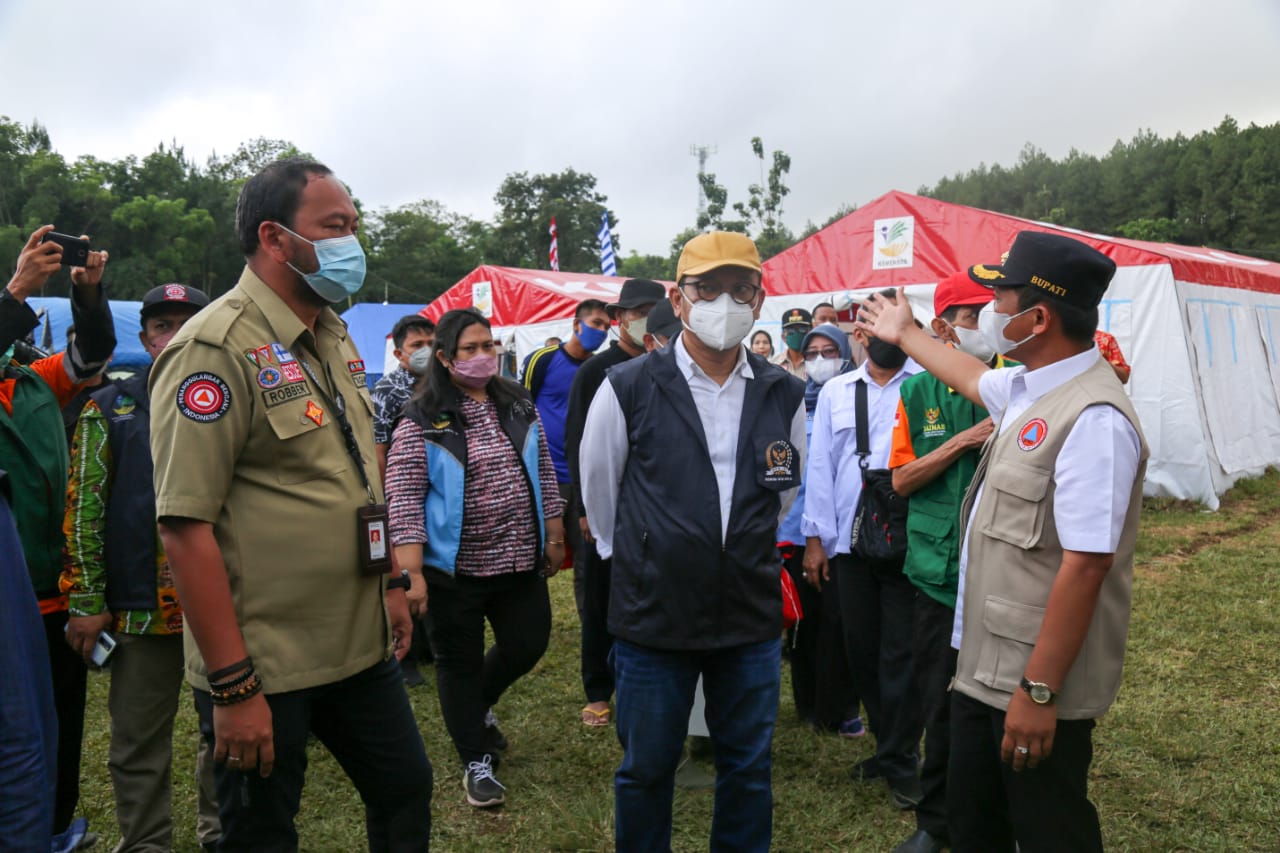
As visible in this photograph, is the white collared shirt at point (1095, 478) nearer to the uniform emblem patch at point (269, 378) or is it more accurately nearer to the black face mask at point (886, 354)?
the black face mask at point (886, 354)

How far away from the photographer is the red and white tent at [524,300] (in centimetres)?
1600

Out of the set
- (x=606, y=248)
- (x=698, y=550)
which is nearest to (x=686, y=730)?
(x=698, y=550)

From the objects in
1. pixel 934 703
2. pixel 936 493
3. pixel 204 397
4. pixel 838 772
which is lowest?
pixel 838 772

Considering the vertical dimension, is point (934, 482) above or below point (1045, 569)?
above

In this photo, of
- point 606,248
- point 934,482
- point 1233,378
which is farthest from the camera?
point 606,248

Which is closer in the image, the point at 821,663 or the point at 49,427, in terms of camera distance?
the point at 49,427

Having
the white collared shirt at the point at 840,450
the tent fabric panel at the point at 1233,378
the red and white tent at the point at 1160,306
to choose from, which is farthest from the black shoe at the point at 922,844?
the tent fabric panel at the point at 1233,378

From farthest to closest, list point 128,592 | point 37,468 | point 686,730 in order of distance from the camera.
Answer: point 128,592 → point 37,468 → point 686,730

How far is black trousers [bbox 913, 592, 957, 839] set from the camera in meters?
3.17

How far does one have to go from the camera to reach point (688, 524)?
99.3 inches

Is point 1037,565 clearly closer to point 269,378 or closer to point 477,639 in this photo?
point 269,378

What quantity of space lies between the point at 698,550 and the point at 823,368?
9.95 ft

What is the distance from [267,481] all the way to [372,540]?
0.29 metres

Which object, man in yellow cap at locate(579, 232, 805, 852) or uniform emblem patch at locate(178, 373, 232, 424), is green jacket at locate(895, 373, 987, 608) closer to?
man in yellow cap at locate(579, 232, 805, 852)
